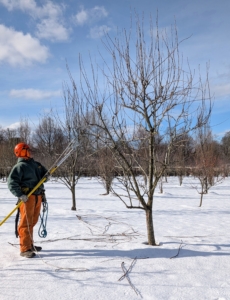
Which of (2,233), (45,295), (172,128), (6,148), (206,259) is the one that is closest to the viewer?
(45,295)

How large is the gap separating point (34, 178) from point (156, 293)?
2.19 metres

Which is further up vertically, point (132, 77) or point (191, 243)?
point (132, 77)

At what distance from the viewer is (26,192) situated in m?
3.60

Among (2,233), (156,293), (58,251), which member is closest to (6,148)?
(2,233)

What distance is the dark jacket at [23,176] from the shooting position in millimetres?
3455

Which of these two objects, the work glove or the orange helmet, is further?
the orange helmet

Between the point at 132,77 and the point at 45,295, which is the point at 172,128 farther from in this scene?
the point at 45,295

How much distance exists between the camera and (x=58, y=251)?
371 centimetres

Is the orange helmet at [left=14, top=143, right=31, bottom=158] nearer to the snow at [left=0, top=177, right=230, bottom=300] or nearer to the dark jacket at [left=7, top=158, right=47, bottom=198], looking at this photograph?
the dark jacket at [left=7, top=158, right=47, bottom=198]

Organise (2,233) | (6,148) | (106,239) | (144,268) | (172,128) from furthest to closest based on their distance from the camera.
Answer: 1. (6,148)
2. (2,233)
3. (106,239)
4. (172,128)
5. (144,268)

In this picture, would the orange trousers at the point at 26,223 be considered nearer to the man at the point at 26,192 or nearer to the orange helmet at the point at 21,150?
the man at the point at 26,192

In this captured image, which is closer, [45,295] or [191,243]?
[45,295]

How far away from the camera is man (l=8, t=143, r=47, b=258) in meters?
3.45

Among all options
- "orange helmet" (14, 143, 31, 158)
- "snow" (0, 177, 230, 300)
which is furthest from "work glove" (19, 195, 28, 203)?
"snow" (0, 177, 230, 300)
